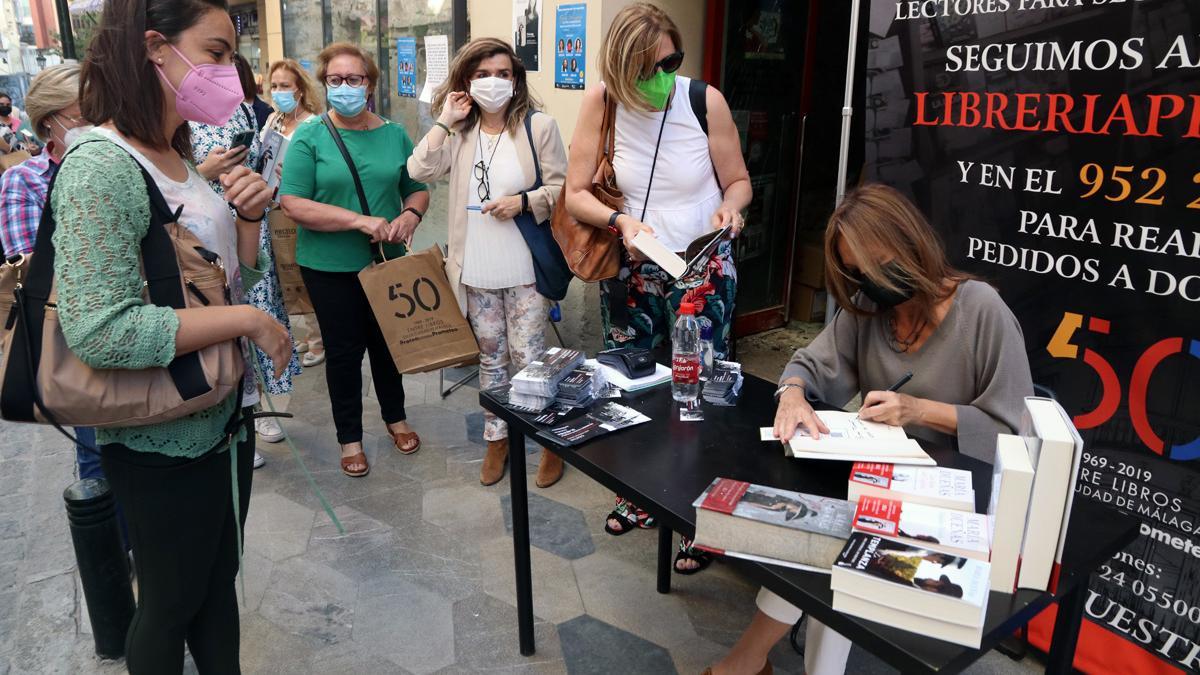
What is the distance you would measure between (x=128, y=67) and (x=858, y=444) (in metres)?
1.70

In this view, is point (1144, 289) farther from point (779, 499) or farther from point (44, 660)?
point (44, 660)

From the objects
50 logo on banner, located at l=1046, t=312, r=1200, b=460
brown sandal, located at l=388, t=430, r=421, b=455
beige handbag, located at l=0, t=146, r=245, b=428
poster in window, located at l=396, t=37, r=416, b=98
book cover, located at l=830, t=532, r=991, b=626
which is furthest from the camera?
poster in window, located at l=396, t=37, r=416, b=98

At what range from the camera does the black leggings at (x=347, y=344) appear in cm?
356

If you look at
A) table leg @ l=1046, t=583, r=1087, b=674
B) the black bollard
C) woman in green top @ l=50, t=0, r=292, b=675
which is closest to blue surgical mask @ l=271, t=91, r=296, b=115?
the black bollard

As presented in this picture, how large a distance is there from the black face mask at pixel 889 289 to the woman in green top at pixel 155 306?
1400mm

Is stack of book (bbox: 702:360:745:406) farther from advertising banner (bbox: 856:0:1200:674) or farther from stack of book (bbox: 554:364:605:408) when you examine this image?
advertising banner (bbox: 856:0:1200:674)

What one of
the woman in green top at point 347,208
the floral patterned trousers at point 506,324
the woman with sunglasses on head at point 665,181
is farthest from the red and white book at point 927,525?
the woman in green top at point 347,208

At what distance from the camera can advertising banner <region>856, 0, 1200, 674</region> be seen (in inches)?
78.6

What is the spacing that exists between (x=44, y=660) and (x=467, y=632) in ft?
Answer: 4.41

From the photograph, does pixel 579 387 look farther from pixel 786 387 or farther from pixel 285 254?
pixel 285 254

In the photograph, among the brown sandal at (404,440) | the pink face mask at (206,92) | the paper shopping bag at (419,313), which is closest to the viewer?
the pink face mask at (206,92)

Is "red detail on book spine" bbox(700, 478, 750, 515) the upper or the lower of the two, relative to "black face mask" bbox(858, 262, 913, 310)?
lower

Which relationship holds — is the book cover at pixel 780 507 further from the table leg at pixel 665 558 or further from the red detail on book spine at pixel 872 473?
the table leg at pixel 665 558

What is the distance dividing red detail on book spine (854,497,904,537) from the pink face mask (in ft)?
5.01
